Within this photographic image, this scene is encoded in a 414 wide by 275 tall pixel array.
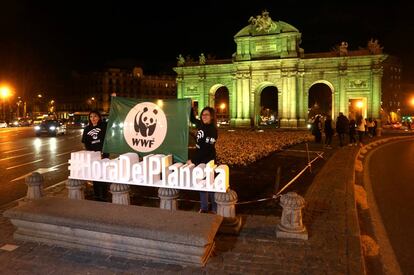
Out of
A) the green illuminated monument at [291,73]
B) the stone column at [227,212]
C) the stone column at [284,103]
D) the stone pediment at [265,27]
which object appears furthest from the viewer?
the stone column at [284,103]

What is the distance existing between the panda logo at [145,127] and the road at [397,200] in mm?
5433

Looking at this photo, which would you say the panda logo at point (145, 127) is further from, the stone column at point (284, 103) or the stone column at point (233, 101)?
the stone column at point (233, 101)

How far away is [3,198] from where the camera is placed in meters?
9.79

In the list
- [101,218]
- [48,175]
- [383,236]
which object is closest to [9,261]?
[101,218]

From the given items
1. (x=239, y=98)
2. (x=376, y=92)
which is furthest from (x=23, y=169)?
(x=376, y=92)

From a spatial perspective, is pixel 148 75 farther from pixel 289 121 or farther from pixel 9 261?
pixel 9 261

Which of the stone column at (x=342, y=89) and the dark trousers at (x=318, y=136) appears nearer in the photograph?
the dark trousers at (x=318, y=136)

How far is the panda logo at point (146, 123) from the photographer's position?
8.39 metres

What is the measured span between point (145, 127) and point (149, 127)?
0.11 metres

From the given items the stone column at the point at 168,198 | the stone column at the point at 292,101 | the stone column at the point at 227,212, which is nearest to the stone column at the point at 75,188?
the stone column at the point at 168,198

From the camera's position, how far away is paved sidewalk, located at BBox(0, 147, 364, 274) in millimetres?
5434

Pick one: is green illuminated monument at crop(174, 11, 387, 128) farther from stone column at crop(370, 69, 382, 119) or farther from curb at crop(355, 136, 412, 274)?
curb at crop(355, 136, 412, 274)

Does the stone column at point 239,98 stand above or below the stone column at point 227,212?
above

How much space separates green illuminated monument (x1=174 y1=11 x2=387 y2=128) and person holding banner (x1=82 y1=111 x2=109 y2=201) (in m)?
42.8
